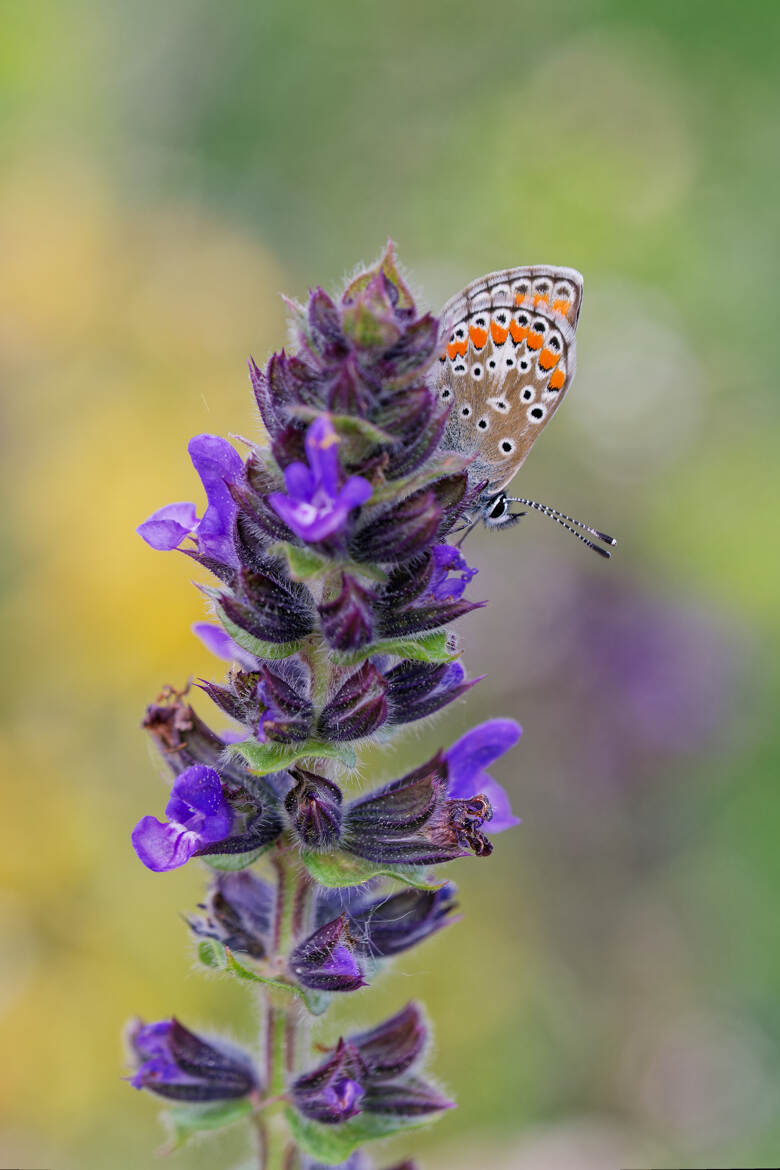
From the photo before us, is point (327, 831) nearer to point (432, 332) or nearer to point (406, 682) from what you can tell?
point (406, 682)

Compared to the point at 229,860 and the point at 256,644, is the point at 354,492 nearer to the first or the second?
the point at 256,644

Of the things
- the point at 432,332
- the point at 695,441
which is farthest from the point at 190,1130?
the point at 695,441

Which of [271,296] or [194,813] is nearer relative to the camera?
[194,813]

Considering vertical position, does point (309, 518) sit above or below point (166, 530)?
below

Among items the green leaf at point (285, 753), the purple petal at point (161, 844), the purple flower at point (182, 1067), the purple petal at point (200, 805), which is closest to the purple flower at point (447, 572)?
the green leaf at point (285, 753)

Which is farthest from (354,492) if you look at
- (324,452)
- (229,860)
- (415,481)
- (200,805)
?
(229,860)
